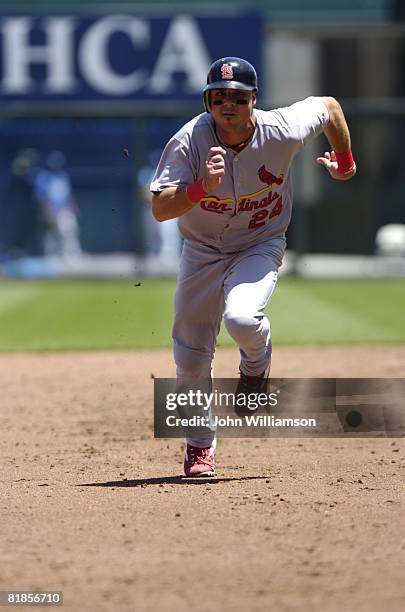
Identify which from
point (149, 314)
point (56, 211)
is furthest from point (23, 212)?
point (149, 314)

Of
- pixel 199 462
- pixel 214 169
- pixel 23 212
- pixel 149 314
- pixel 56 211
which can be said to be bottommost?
pixel 199 462

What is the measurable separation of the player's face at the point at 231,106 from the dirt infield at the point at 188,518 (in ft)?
5.13

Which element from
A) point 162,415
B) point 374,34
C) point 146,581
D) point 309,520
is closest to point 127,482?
point 162,415

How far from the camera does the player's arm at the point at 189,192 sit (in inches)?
191

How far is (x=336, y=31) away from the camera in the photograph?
87.9ft

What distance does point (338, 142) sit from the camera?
5.65 metres

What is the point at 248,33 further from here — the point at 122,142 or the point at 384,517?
the point at 384,517

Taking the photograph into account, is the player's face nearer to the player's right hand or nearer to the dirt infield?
the player's right hand

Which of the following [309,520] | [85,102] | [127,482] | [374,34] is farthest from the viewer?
[374,34]

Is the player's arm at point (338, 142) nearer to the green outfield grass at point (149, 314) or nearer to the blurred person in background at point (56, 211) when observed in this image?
the green outfield grass at point (149, 314)

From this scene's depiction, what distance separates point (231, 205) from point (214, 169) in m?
0.45

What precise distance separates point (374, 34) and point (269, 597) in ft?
79.9

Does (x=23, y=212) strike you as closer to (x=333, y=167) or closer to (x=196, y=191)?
(x=333, y=167)

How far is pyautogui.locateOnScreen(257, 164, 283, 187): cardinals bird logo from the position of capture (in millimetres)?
5258
